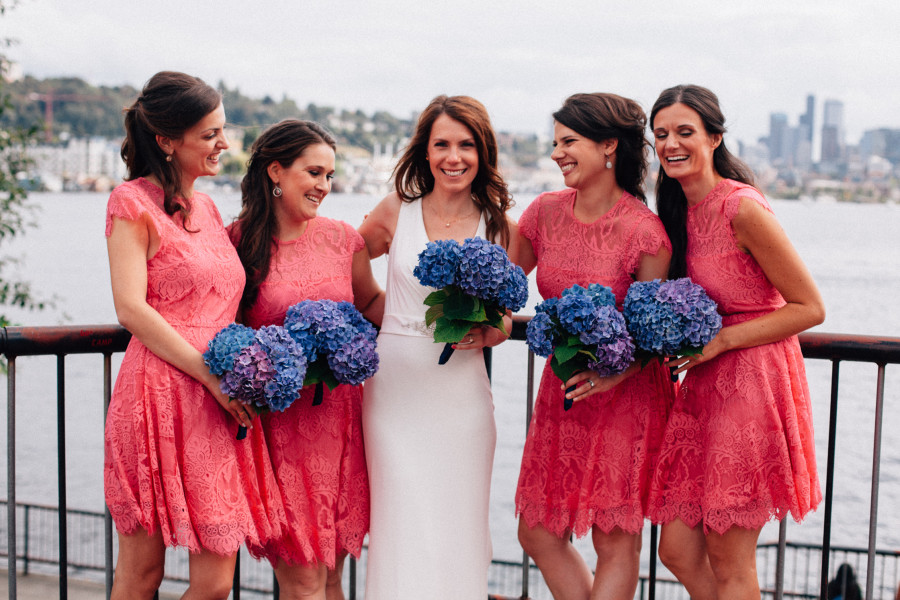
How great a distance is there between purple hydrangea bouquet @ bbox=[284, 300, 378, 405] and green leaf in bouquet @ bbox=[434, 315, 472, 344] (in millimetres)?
272

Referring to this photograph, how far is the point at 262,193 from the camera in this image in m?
3.47

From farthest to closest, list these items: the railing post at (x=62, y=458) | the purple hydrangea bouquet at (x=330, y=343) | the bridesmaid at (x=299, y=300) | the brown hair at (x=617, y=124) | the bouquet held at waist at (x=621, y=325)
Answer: the brown hair at (x=617, y=124) < the bridesmaid at (x=299, y=300) < the railing post at (x=62, y=458) < the purple hydrangea bouquet at (x=330, y=343) < the bouquet held at waist at (x=621, y=325)

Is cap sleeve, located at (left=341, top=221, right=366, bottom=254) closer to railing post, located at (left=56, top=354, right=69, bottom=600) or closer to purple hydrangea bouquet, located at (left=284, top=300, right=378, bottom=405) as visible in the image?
purple hydrangea bouquet, located at (left=284, top=300, right=378, bottom=405)

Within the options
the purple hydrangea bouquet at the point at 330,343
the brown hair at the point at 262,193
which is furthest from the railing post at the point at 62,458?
the purple hydrangea bouquet at the point at 330,343

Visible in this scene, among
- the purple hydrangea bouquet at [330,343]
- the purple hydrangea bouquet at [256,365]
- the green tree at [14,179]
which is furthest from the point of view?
the green tree at [14,179]

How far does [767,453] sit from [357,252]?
1904mm

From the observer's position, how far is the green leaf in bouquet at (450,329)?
315cm

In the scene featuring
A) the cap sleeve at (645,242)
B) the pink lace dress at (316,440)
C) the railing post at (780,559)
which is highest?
the cap sleeve at (645,242)

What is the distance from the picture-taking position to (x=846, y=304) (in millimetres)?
51312

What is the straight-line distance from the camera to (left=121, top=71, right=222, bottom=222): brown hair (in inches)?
117

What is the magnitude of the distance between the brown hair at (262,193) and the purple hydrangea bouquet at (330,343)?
12.4 inches

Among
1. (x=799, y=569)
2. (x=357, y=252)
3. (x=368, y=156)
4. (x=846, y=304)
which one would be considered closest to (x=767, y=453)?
(x=357, y=252)

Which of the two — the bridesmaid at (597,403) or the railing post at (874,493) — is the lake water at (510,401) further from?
the railing post at (874,493)

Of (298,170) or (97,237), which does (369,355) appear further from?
(97,237)
